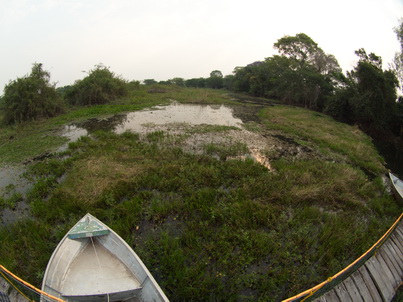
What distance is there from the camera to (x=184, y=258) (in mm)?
4809

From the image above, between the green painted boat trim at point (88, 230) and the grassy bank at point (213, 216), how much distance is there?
24.4 inches

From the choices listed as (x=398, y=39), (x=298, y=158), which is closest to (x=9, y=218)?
(x=298, y=158)

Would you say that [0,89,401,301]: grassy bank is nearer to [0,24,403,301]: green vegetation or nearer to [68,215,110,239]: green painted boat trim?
[0,24,403,301]: green vegetation

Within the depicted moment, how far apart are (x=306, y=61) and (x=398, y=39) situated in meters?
19.6

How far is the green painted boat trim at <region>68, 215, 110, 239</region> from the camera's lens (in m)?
4.91

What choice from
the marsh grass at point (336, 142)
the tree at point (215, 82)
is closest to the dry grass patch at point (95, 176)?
the marsh grass at point (336, 142)

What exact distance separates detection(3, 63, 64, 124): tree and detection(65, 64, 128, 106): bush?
454 centimetres

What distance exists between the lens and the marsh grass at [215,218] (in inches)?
180

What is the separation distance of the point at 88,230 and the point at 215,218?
3.26 m

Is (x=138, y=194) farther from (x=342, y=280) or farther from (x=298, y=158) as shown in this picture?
(x=298, y=158)

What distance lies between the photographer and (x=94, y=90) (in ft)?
77.9

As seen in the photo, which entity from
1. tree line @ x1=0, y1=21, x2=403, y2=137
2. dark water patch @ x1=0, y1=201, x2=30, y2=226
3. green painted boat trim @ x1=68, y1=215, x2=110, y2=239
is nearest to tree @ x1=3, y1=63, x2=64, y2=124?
tree line @ x1=0, y1=21, x2=403, y2=137

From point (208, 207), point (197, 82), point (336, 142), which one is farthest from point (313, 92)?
point (197, 82)

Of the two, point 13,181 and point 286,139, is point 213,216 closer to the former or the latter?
point 13,181
